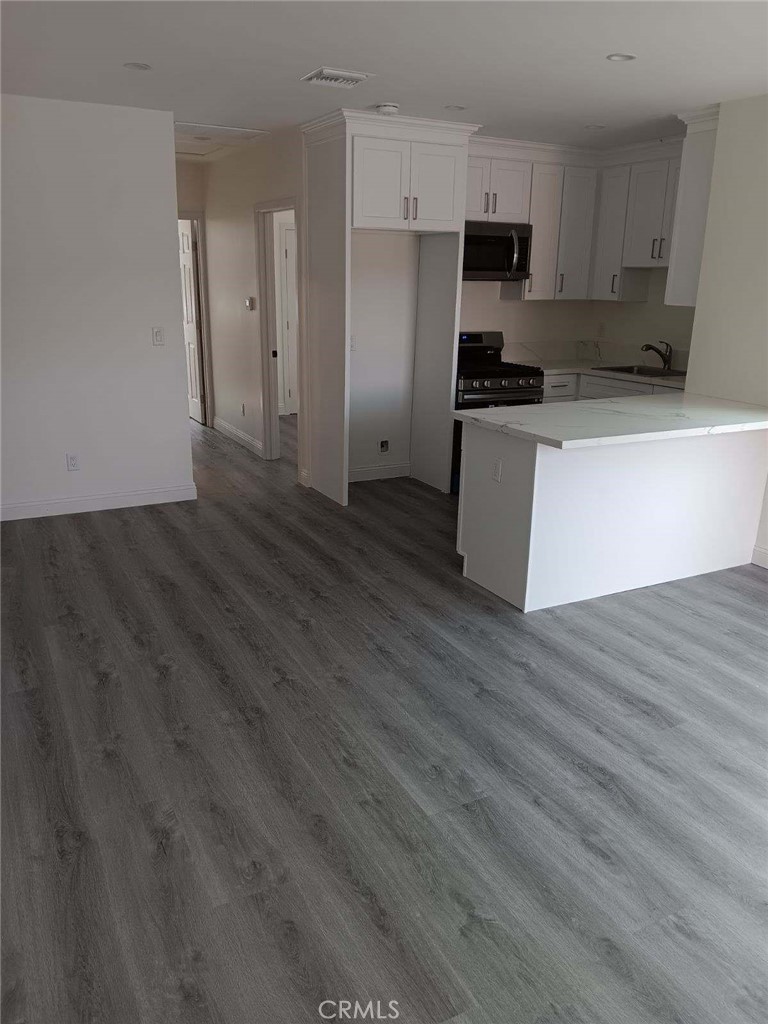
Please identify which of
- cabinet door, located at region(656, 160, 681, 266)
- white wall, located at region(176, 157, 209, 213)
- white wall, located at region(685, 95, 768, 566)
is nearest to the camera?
white wall, located at region(685, 95, 768, 566)

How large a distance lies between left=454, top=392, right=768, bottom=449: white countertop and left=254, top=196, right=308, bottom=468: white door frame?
230 centimetres

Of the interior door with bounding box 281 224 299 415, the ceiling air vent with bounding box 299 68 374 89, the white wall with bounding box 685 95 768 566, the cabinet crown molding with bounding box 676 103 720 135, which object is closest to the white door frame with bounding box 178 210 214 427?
the interior door with bounding box 281 224 299 415

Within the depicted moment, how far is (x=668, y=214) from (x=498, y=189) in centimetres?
127

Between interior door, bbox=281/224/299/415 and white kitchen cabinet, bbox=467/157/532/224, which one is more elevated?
white kitchen cabinet, bbox=467/157/532/224

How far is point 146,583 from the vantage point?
4.17 m

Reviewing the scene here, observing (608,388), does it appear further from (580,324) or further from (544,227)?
(544,227)

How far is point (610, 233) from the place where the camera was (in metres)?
6.21

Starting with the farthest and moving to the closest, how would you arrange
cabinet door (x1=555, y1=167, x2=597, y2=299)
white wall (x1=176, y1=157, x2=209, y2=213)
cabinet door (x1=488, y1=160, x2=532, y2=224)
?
white wall (x1=176, y1=157, x2=209, y2=213) < cabinet door (x1=555, y1=167, x2=597, y2=299) < cabinet door (x1=488, y1=160, x2=532, y2=224)

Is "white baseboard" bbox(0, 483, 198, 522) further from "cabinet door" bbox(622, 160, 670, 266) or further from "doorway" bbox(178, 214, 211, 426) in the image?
"cabinet door" bbox(622, 160, 670, 266)

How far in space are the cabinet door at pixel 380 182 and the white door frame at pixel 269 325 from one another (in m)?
0.81

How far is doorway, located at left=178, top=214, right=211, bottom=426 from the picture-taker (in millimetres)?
7574

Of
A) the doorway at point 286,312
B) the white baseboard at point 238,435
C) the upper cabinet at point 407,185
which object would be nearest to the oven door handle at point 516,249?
the upper cabinet at point 407,185

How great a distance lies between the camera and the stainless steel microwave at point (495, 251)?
19.0 ft

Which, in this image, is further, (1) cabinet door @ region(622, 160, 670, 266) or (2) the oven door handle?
(2) the oven door handle
